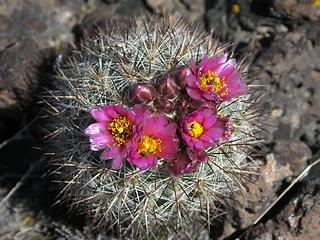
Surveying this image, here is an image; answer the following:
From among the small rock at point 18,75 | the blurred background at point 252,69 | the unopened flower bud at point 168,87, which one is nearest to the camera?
the unopened flower bud at point 168,87

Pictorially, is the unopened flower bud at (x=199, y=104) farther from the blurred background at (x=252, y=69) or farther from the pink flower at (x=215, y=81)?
the blurred background at (x=252, y=69)

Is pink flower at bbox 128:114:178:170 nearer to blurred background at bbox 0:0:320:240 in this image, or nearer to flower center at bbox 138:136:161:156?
flower center at bbox 138:136:161:156

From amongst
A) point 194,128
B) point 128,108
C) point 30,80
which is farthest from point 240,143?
point 30,80

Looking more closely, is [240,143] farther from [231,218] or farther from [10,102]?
[10,102]

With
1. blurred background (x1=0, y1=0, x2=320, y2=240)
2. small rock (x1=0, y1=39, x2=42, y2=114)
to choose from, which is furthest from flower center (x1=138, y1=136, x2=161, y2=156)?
small rock (x1=0, y1=39, x2=42, y2=114)

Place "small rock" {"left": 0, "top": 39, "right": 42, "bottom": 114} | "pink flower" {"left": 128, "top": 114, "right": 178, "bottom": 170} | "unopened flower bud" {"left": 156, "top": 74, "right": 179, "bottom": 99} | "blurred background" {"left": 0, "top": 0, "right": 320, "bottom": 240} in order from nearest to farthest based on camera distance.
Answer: "pink flower" {"left": 128, "top": 114, "right": 178, "bottom": 170}
"unopened flower bud" {"left": 156, "top": 74, "right": 179, "bottom": 99}
"blurred background" {"left": 0, "top": 0, "right": 320, "bottom": 240}
"small rock" {"left": 0, "top": 39, "right": 42, "bottom": 114}

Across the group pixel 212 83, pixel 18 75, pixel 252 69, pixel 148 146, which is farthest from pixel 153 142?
pixel 18 75

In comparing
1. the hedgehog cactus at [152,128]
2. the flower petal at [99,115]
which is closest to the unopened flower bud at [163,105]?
the hedgehog cactus at [152,128]

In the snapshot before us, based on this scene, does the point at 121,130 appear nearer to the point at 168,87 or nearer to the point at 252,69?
the point at 168,87
